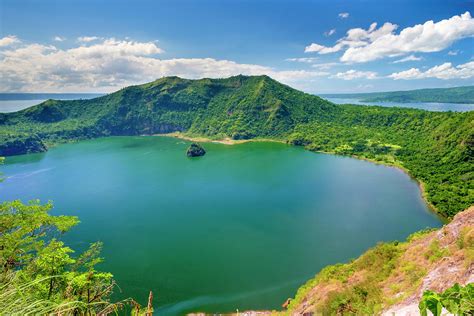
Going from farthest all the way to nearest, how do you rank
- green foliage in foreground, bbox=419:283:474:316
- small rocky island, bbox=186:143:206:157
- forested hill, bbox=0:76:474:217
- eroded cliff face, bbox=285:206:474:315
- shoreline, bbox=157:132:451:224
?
small rocky island, bbox=186:143:206:157 → forested hill, bbox=0:76:474:217 → shoreline, bbox=157:132:451:224 → eroded cliff face, bbox=285:206:474:315 → green foliage in foreground, bbox=419:283:474:316

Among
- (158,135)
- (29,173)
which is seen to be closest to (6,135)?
(29,173)

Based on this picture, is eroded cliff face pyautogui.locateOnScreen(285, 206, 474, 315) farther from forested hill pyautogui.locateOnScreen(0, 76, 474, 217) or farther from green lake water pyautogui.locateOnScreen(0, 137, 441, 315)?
forested hill pyautogui.locateOnScreen(0, 76, 474, 217)

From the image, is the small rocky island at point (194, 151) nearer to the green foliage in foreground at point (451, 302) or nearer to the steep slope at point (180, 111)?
the steep slope at point (180, 111)

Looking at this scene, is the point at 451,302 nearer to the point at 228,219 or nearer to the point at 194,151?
the point at 228,219

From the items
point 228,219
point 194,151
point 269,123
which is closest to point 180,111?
point 269,123

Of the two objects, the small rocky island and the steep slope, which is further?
the steep slope

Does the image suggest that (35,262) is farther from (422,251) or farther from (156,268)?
(422,251)

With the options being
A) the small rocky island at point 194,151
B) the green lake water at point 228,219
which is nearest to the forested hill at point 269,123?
the green lake water at point 228,219

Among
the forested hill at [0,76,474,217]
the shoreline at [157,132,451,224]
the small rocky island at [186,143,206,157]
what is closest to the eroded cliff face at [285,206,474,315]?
the shoreline at [157,132,451,224]
